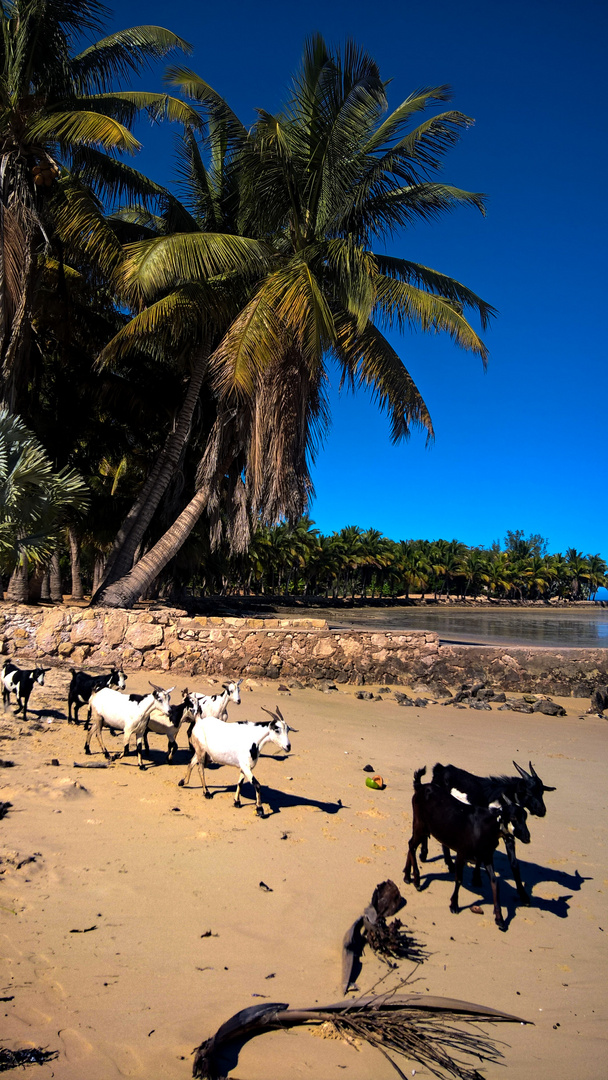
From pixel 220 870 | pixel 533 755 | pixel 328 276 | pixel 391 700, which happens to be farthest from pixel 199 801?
pixel 328 276

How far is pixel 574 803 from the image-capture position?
7.09 metres

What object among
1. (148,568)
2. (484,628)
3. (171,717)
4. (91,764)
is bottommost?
(484,628)

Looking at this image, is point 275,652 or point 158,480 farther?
point 158,480

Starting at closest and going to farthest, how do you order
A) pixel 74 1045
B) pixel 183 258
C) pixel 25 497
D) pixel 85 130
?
pixel 74 1045 → pixel 25 497 → pixel 85 130 → pixel 183 258

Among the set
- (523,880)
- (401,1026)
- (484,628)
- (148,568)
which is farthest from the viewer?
(484,628)

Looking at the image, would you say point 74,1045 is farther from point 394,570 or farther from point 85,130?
point 394,570

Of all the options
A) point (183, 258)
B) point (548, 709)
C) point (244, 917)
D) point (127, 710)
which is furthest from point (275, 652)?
point (244, 917)

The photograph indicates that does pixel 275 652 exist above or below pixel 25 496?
below

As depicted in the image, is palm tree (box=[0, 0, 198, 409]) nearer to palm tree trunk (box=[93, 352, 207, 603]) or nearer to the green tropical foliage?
palm tree trunk (box=[93, 352, 207, 603])

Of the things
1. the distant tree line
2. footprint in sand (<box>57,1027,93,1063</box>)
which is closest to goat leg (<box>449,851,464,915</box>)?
footprint in sand (<box>57,1027,93,1063</box>)

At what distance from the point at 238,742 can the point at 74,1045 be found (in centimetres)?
310

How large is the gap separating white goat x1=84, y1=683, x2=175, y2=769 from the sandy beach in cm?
32

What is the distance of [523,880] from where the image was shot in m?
5.22

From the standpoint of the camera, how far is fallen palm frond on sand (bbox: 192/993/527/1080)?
9.95ft
